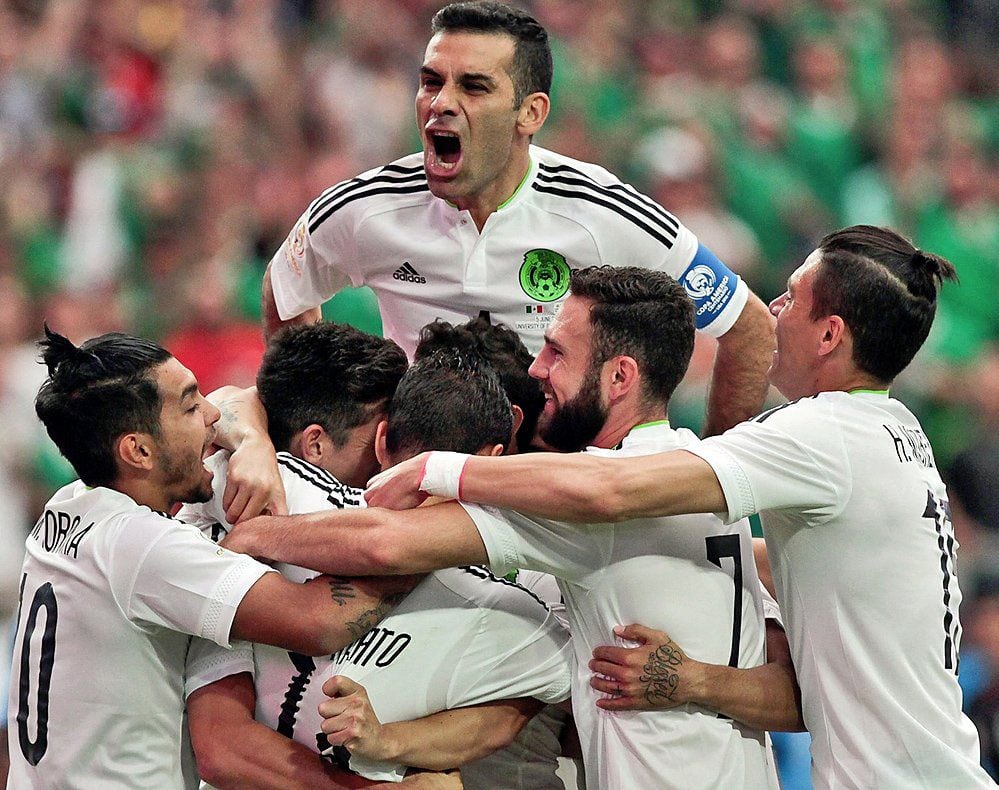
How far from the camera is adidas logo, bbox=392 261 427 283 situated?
15.1ft

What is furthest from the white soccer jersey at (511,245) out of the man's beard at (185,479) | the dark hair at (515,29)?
the man's beard at (185,479)

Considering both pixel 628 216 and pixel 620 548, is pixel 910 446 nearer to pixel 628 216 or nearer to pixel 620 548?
pixel 620 548

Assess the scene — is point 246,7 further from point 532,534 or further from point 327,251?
point 532,534

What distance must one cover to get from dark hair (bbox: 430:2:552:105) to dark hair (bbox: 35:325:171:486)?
145 cm

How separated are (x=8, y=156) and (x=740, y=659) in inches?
270

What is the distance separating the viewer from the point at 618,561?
3602 millimetres

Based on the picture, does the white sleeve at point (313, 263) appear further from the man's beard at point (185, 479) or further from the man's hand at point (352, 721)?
the man's hand at point (352, 721)

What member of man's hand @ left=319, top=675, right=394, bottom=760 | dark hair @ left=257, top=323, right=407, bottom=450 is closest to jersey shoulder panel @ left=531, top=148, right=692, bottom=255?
dark hair @ left=257, top=323, right=407, bottom=450

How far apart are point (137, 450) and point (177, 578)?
384 millimetres

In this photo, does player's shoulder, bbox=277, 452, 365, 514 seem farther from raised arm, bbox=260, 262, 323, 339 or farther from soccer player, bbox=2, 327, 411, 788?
raised arm, bbox=260, 262, 323, 339

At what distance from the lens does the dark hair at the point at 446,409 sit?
12.1 feet

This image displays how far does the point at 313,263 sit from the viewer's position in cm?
479

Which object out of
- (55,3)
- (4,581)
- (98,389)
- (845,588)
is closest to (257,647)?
(98,389)

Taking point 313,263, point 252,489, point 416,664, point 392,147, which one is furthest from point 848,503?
point 392,147
